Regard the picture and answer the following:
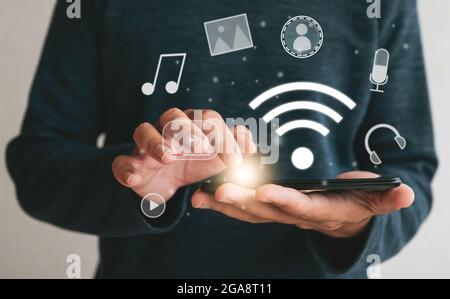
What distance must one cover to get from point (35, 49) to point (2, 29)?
64 mm

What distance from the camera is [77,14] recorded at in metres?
0.71

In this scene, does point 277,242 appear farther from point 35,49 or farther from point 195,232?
point 35,49

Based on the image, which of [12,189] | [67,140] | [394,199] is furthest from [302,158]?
[12,189]

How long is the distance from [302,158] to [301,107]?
7cm

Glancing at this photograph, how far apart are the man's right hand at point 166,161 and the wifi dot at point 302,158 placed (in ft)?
0.21

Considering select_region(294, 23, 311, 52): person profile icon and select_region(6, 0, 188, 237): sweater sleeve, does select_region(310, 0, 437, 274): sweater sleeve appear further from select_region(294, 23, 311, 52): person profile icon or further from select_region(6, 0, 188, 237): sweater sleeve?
select_region(6, 0, 188, 237): sweater sleeve

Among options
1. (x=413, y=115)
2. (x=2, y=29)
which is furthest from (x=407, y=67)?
(x=2, y=29)

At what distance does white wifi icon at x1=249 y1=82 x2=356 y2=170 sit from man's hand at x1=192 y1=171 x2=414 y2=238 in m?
0.09

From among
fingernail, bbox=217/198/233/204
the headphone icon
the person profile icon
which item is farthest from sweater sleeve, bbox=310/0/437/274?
fingernail, bbox=217/198/233/204

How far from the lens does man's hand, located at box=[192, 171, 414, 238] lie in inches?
21.9

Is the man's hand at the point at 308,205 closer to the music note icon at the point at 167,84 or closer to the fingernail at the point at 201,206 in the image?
the fingernail at the point at 201,206

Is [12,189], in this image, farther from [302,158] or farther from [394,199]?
[394,199]

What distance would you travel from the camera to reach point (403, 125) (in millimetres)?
691

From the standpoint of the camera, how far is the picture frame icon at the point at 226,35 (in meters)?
0.69
